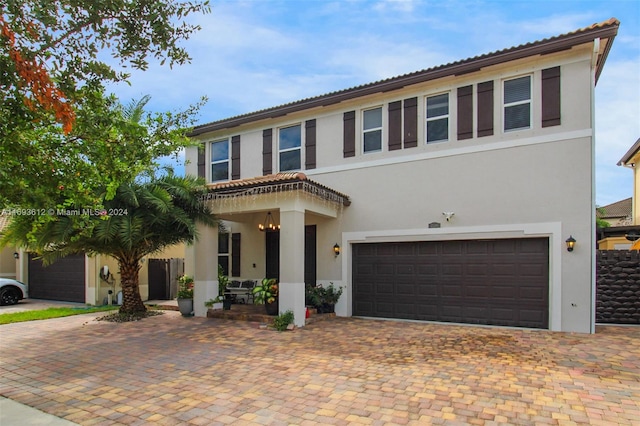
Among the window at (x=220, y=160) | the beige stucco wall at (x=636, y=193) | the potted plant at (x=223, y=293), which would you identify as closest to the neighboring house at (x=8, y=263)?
the window at (x=220, y=160)

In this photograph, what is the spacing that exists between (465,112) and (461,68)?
1099 mm

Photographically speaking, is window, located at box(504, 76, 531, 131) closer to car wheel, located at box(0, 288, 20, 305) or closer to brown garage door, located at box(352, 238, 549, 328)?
brown garage door, located at box(352, 238, 549, 328)

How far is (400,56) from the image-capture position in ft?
39.7

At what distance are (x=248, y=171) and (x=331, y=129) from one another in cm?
330

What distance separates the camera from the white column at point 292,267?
986 centimetres

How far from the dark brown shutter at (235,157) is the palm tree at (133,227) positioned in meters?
2.63

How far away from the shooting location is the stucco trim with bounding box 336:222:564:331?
30.5 feet

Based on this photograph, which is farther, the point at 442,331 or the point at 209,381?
the point at 442,331

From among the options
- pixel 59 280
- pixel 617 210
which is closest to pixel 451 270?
pixel 59 280

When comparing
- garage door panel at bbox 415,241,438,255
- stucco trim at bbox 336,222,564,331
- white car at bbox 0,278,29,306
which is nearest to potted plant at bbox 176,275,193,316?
stucco trim at bbox 336,222,564,331

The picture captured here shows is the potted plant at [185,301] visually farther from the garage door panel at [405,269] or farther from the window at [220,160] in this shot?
the garage door panel at [405,269]

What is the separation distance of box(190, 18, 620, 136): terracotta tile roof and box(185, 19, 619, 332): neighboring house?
0.12 feet

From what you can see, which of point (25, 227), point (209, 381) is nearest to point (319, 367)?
point (209, 381)

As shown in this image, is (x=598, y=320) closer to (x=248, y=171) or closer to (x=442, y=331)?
(x=442, y=331)
